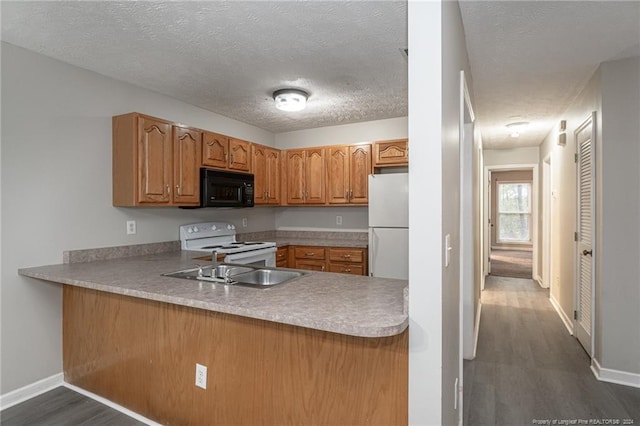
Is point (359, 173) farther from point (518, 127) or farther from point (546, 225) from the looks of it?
point (546, 225)

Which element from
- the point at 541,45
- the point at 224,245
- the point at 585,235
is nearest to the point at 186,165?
the point at 224,245

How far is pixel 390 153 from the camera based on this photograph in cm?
406

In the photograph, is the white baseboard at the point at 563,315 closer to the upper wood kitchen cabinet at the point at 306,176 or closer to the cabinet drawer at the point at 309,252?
the cabinet drawer at the point at 309,252

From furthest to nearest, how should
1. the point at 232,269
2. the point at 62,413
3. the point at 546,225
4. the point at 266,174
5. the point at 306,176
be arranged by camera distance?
1. the point at 546,225
2. the point at 306,176
3. the point at 266,174
4. the point at 232,269
5. the point at 62,413

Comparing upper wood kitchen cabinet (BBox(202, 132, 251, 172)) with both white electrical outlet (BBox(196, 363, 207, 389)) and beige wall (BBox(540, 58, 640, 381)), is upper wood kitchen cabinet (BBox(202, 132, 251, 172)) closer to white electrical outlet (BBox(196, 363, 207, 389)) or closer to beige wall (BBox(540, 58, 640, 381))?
white electrical outlet (BBox(196, 363, 207, 389))

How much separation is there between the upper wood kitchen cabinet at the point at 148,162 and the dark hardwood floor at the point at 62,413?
1.47m

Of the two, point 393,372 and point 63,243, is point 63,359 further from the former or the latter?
point 393,372

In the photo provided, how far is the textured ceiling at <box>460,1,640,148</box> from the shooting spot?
192cm

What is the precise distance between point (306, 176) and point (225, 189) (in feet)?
4.12

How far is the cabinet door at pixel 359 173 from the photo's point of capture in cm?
418

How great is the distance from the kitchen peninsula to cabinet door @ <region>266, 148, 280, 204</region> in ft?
6.96

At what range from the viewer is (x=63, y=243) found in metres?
2.62

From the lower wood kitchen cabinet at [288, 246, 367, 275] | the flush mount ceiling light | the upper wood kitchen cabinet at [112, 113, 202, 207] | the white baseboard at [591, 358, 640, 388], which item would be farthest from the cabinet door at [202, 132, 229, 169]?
the white baseboard at [591, 358, 640, 388]

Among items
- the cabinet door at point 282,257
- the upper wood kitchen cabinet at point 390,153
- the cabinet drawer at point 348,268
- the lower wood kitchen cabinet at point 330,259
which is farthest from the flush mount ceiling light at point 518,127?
the cabinet door at point 282,257
